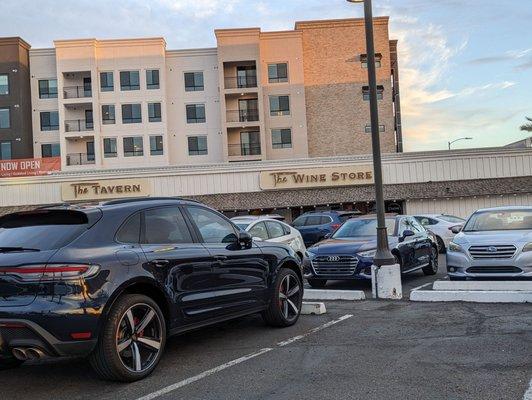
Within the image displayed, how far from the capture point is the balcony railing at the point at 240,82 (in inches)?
1852

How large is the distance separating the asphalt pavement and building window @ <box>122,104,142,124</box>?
4142 cm

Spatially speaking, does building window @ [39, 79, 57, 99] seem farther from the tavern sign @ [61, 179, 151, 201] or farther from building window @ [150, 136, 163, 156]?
the tavern sign @ [61, 179, 151, 201]

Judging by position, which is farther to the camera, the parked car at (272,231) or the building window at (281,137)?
the building window at (281,137)

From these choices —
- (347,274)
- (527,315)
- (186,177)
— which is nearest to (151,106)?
(186,177)

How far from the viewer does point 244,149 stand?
155 feet

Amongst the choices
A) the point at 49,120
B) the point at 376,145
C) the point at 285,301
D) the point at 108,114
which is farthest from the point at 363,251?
the point at 49,120

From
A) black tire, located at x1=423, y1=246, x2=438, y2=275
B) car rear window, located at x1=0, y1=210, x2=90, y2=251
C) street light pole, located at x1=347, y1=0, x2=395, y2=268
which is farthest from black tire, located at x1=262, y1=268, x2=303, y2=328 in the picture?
black tire, located at x1=423, y1=246, x2=438, y2=275

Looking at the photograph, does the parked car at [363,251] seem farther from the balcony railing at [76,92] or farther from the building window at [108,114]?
the balcony railing at [76,92]

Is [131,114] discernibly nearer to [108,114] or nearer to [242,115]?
[108,114]

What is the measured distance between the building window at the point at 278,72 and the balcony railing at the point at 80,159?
1657cm

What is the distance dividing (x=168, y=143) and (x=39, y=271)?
141 feet

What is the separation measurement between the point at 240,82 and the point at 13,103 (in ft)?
62.4

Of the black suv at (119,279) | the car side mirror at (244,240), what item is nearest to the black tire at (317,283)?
the black suv at (119,279)

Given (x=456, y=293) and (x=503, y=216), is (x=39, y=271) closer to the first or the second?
(x=456, y=293)
